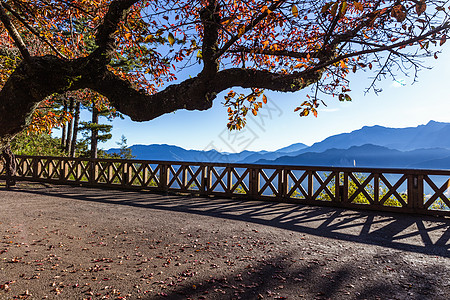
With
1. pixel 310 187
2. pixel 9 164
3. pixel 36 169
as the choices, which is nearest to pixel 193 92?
pixel 310 187

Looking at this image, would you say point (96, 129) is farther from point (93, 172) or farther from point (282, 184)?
point (282, 184)

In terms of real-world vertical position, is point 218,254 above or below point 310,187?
below

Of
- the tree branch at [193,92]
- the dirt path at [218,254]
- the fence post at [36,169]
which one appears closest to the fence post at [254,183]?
the dirt path at [218,254]

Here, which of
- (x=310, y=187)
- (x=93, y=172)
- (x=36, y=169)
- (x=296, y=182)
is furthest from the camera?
(x=36, y=169)

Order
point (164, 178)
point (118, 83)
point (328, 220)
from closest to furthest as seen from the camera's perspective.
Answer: point (118, 83) → point (328, 220) → point (164, 178)

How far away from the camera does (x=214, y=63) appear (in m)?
3.37

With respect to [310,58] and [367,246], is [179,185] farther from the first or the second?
[310,58]

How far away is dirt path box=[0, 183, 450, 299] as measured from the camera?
3064 millimetres

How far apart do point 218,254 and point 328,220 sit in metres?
3.86

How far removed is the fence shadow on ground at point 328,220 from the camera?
5261 mm

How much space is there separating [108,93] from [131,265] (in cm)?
245

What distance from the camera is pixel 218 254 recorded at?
4.24 meters

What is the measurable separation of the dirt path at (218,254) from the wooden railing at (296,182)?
2.87ft

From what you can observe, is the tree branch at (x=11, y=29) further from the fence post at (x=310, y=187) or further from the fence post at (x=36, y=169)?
the fence post at (x=36, y=169)
